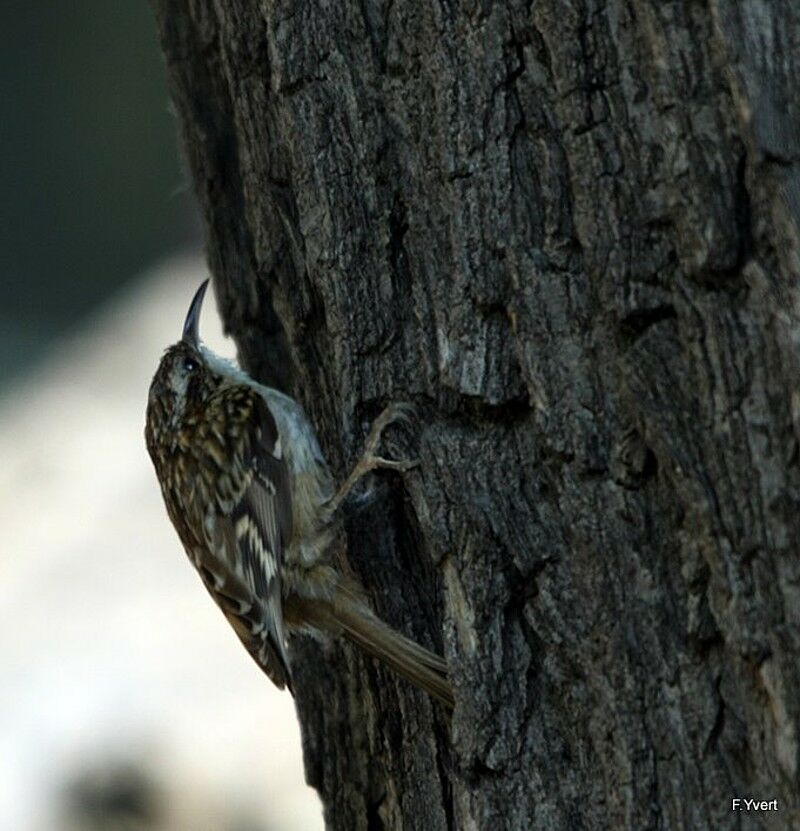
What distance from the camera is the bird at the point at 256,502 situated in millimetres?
2943

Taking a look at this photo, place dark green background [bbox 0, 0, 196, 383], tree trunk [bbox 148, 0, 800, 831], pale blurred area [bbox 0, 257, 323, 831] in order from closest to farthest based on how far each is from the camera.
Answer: tree trunk [bbox 148, 0, 800, 831], pale blurred area [bbox 0, 257, 323, 831], dark green background [bbox 0, 0, 196, 383]

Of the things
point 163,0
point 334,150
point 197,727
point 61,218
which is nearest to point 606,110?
point 334,150

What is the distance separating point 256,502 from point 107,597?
8.31 ft

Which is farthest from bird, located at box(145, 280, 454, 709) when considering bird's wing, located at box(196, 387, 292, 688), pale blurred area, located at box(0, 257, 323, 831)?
pale blurred area, located at box(0, 257, 323, 831)

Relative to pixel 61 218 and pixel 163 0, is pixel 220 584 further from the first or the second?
pixel 61 218

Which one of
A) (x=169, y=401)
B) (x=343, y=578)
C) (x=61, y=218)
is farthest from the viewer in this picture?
(x=61, y=218)

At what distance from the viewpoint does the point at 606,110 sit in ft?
7.13

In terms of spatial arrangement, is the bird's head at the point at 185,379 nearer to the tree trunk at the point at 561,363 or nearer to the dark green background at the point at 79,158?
the tree trunk at the point at 561,363

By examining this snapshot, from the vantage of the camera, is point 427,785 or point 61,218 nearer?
point 427,785

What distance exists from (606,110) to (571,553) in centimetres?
63

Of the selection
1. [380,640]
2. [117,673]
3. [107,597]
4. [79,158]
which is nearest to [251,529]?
[380,640]

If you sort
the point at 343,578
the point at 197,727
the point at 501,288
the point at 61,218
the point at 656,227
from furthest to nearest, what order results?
1. the point at 61,218
2. the point at 197,727
3. the point at 343,578
4. the point at 501,288
5. the point at 656,227

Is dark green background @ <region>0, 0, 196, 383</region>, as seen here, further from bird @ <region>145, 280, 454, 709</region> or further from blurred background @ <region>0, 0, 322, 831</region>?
bird @ <region>145, 280, 454, 709</region>

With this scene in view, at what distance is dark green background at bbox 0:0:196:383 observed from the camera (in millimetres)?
10328
